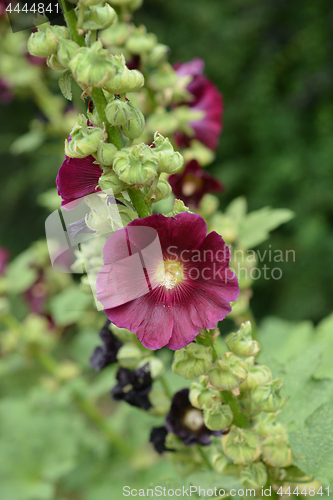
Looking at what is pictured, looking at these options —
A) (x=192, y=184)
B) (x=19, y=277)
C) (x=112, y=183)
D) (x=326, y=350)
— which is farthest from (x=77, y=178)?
(x=19, y=277)

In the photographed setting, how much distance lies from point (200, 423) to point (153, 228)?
41cm

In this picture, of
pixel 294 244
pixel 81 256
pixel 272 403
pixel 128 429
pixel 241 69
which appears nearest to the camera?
pixel 272 403

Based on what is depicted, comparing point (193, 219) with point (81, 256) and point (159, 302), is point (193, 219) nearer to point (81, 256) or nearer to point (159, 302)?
point (159, 302)

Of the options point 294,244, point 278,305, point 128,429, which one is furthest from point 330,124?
point 128,429

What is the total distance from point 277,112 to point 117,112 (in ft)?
7.54

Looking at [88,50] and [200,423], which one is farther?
[200,423]

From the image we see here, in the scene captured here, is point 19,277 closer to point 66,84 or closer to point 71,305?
point 71,305

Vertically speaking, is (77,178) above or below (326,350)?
above

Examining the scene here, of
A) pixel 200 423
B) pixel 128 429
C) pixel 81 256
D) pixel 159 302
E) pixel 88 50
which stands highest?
pixel 88 50

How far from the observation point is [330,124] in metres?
2.46

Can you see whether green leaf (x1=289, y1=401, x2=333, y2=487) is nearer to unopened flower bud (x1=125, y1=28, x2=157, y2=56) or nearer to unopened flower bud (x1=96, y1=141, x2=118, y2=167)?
unopened flower bud (x1=96, y1=141, x2=118, y2=167)

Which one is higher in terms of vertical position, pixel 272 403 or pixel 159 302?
pixel 159 302

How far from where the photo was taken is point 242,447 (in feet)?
2.25

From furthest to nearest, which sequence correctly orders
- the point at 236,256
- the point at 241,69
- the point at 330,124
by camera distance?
the point at 241,69
the point at 330,124
the point at 236,256
